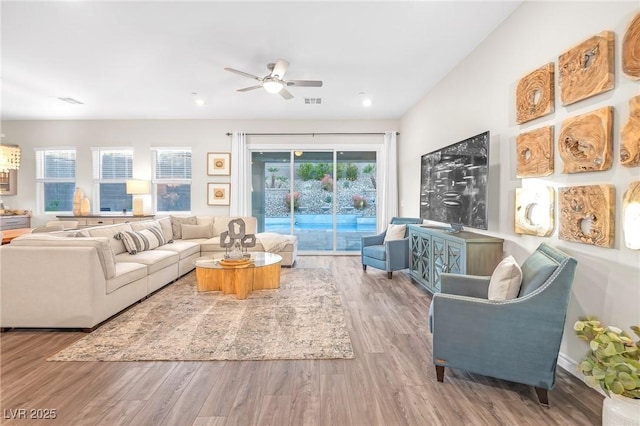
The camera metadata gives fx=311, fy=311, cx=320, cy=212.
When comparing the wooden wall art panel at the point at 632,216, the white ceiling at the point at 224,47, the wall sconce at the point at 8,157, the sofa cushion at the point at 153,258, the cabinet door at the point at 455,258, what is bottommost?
the sofa cushion at the point at 153,258

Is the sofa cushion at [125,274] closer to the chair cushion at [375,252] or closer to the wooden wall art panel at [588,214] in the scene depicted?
the chair cushion at [375,252]

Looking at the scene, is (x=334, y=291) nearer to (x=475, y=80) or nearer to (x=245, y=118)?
(x=475, y=80)

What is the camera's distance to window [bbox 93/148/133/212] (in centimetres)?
673

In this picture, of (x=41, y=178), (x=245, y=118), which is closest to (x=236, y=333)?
(x=245, y=118)

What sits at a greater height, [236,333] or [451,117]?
[451,117]

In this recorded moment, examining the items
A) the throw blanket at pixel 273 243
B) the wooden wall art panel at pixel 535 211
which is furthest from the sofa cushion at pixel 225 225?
the wooden wall art panel at pixel 535 211

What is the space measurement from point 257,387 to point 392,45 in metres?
3.55

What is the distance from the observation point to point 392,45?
3463 millimetres

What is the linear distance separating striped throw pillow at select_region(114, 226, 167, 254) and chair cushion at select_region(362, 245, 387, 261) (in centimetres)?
331

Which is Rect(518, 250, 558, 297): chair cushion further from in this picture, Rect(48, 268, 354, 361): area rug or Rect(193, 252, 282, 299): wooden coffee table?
Rect(193, 252, 282, 299): wooden coffee table

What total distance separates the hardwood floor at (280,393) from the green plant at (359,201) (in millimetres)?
4335

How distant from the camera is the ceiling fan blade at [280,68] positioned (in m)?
3.52

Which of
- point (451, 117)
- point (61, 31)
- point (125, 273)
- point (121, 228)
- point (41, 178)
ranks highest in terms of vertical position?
point (61, 31)

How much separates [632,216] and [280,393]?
232 cm
